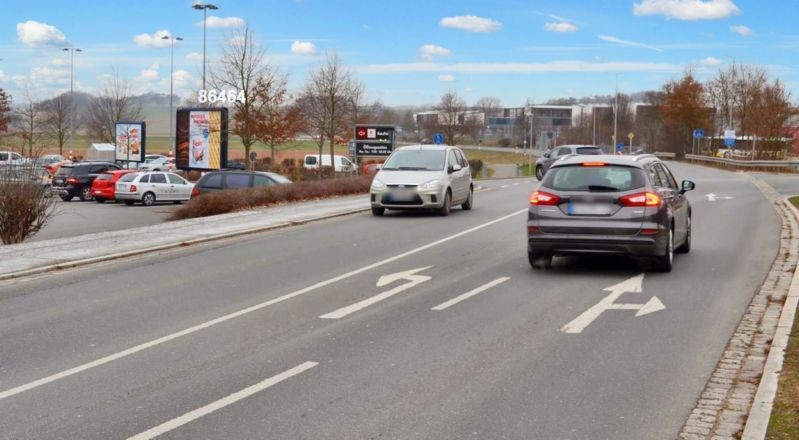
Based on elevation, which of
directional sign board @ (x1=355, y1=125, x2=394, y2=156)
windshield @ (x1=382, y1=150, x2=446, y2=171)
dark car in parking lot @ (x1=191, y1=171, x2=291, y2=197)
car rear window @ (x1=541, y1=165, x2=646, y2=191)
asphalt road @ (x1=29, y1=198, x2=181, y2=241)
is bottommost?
asphalt road @ (x1=29, y1=198, x2=181, y2=241)

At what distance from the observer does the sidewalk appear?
13.7 meters

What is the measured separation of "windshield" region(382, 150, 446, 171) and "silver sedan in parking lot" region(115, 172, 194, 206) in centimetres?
1926

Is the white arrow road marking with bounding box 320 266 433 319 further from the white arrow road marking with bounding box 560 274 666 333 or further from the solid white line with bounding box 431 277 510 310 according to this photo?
the white arrow road marking with bounding box 560 274 666 333

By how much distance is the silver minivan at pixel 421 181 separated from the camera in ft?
70.2

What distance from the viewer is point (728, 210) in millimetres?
24219

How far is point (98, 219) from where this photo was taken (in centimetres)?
3000

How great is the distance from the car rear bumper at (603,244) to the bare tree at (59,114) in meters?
76.9

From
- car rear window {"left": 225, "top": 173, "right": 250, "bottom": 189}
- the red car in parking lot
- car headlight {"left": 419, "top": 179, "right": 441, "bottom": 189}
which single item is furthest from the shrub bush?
car headlight {"left": 419, "top": 179, "right": 441, "bottom": 189}

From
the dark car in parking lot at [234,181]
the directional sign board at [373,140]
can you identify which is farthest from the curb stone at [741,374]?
the directional sign board at [373,140]

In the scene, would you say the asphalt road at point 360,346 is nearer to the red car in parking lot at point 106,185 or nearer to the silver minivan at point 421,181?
the silver minivan at point 421,181

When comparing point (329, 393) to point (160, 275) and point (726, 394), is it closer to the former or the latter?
point (726, 394)

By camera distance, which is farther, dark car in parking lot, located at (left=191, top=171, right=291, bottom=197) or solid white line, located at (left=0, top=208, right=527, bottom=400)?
dark car in parking lot, located at (left=191, top=171, right=291, bottom=197)

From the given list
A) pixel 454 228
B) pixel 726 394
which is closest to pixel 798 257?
pixel 454 228

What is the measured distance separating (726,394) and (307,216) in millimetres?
15247
